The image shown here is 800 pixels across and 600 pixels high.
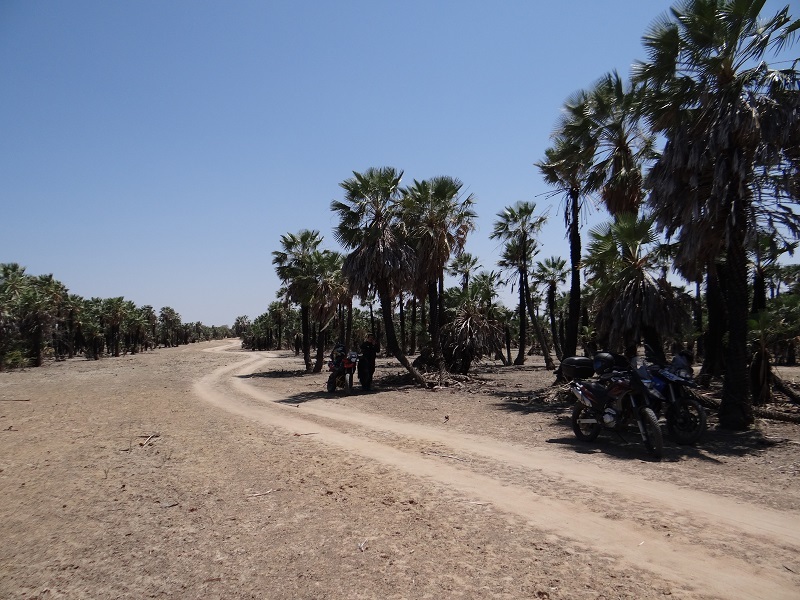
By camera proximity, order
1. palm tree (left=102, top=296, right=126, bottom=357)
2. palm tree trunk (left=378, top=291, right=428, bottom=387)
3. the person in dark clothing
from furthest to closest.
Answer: palm tree (left=102, top=296, right=126, bottom=357), palm tree trunk (left=378, top=291, right=428, bottom=387), the person in dark clothing

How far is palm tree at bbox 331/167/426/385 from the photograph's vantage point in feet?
65.9

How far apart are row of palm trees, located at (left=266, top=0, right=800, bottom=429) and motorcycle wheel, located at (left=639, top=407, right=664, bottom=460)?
3.32 meters

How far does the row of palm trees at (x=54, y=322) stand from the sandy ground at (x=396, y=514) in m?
39.6

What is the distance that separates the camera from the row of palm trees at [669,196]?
9.76 meters

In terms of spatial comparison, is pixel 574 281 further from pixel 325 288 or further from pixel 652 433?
pixel 325 288

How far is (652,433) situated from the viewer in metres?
7.93

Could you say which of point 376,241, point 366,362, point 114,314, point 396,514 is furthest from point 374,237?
point 114,314

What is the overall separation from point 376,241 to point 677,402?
13350mm

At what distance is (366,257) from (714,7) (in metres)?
13.4

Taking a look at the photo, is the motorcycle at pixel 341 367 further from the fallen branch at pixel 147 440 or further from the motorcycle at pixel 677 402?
the motorcycle at pixel 677 402

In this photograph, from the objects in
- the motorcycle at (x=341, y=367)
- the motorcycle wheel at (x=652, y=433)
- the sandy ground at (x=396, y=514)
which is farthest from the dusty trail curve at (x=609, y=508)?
the motorcycle at (x=341, y=367)

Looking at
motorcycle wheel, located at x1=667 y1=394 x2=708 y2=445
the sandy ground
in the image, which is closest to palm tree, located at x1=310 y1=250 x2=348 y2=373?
the sandy ground

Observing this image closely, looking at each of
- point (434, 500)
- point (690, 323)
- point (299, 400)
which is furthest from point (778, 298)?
point (299, 400)

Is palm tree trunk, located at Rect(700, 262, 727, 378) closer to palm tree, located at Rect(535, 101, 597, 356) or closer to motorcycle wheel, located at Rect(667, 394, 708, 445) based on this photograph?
palm tree, located at Rect(535, 101, 597, 356)
